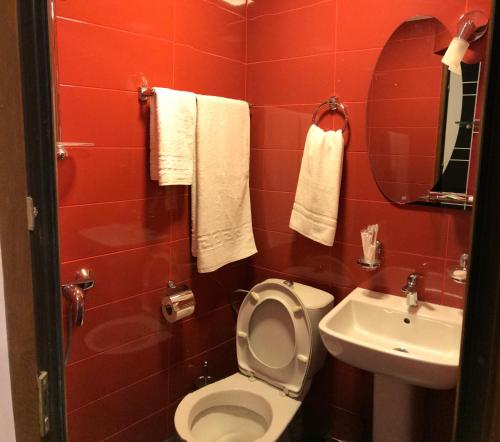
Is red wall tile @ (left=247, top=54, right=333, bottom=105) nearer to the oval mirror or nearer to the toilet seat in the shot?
the oval mirror

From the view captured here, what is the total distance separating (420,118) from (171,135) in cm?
104

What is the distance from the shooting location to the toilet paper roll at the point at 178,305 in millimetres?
1936

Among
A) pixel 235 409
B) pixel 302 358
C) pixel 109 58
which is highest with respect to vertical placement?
pixel 109 58

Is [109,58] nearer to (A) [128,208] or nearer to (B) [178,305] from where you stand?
(A) [128,208]

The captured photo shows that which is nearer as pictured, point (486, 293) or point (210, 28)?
point (486, 293)

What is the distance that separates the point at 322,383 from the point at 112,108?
5.45 feet

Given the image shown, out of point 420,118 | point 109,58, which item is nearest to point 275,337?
point 420,118

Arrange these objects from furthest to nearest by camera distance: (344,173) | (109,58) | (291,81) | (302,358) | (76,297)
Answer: (291,81) → (344,173) → (302,358) → (109,58) → (76,297)

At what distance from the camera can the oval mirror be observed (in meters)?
1.69

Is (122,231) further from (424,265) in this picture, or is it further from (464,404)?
(464,404)

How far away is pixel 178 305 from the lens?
76.7 inches

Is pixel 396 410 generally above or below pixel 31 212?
below

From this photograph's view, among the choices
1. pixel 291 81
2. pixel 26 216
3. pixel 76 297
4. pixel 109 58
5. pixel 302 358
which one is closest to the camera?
pixel 26 216

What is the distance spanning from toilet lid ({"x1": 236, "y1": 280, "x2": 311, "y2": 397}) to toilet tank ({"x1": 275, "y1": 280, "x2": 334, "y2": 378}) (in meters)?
0.02
